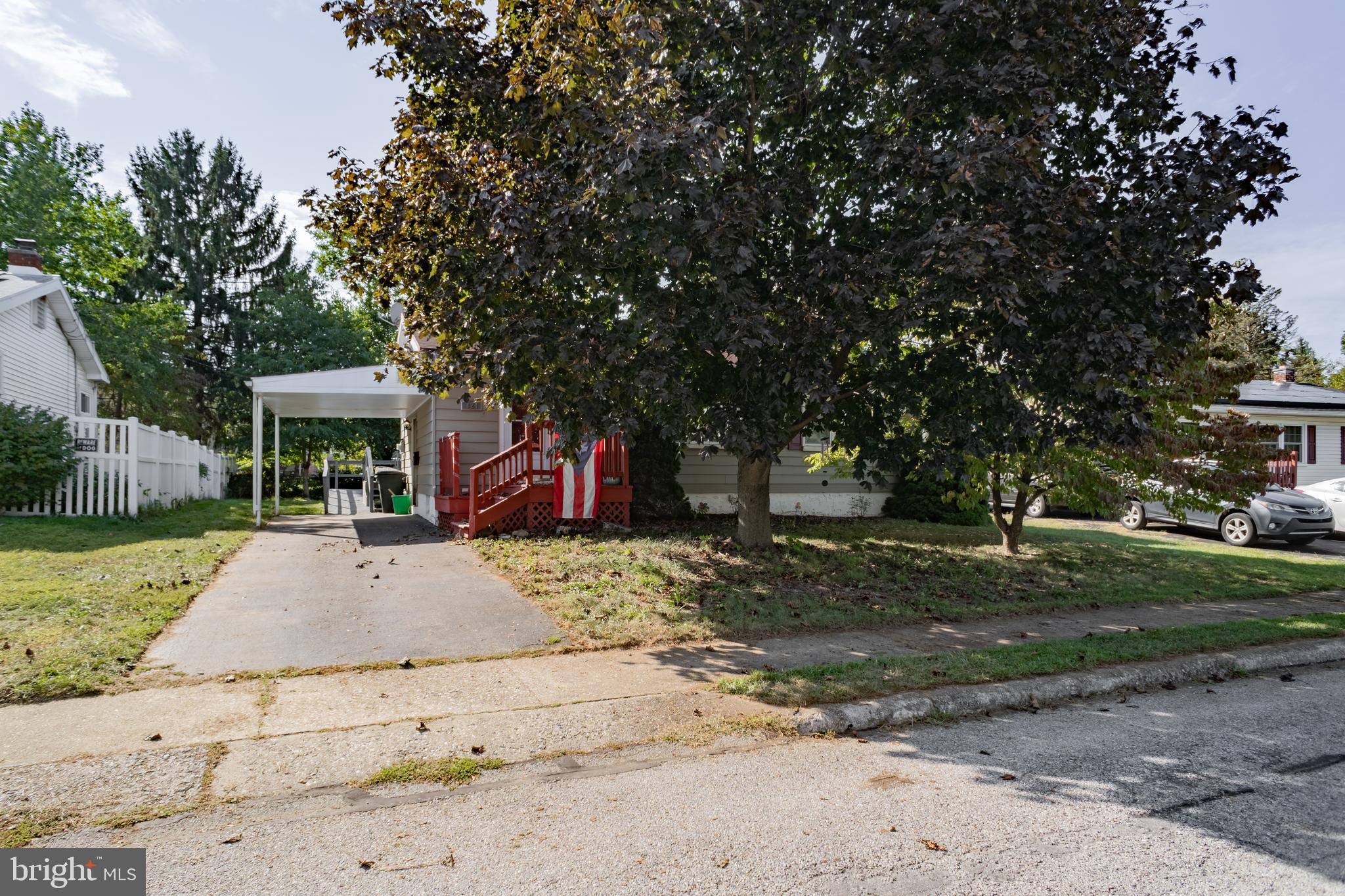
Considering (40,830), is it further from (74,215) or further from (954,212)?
(74,215)

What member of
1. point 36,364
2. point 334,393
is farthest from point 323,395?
point 36,364

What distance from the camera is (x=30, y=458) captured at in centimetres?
1252

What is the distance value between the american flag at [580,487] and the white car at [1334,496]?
1456cm

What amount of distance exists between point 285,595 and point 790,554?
5.93 metres

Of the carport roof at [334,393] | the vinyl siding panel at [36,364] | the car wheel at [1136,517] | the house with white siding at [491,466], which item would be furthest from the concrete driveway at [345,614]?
the car wheel at [1136,517]

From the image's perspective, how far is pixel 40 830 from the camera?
10.3 feet

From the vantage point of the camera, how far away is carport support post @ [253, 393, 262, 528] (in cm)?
1477

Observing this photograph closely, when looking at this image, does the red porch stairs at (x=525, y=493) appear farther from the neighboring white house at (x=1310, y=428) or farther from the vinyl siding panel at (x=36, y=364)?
the neighboring white house at (x=1310, y=428)

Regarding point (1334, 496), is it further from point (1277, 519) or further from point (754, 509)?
point (754, 509)

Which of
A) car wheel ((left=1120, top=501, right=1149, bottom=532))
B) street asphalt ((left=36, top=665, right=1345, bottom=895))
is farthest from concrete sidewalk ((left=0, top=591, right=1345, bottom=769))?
car wheel ((left=1120, top=501, right=1149, bottom=532))

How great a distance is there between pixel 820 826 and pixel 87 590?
7.39 meters

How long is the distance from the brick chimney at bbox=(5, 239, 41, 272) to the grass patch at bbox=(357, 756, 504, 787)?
21.5 meters

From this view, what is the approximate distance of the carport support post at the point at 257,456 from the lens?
1477 centimetres

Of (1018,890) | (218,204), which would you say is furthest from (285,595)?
(218,204)
